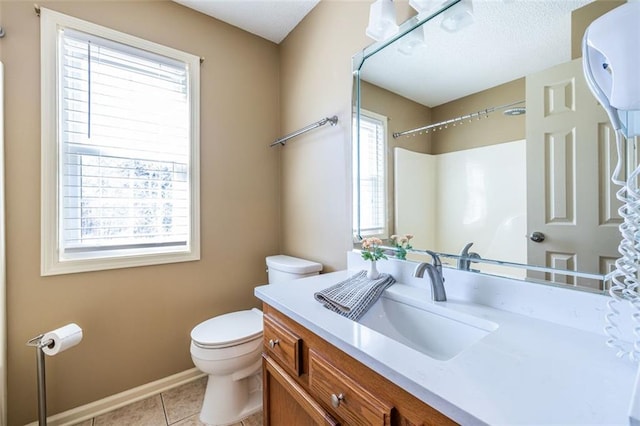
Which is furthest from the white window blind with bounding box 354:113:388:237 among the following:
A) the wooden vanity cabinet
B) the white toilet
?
the wooden vanity cabinet

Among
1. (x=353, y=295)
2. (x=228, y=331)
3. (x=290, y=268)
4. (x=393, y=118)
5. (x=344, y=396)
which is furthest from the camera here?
(x=290, y=268)

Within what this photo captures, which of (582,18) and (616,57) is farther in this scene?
(582,18)

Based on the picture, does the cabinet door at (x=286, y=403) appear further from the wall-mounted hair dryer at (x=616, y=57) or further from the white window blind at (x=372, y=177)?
the wall-mounted hair dryer at (x=616, y=57)

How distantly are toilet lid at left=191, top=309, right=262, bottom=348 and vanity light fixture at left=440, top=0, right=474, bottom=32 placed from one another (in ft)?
5.62

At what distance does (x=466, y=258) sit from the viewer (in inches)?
39.4

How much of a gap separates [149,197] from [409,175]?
5.07 feet

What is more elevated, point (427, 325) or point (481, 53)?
point (481, 53)

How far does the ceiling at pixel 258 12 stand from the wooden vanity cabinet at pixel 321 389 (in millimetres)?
1855

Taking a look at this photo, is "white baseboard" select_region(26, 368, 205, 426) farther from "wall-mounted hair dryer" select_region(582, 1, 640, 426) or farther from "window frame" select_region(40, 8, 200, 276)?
"wall-mounted hair dryer" select_region(582, 1, 640, 426)

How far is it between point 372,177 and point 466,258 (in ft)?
1.98

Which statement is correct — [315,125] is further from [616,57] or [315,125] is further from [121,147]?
[616,57]

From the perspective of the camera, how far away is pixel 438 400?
1.54 feet

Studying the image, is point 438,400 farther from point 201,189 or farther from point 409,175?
point 201,189

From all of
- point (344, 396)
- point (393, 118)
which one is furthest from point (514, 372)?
A: point (393, 118)
